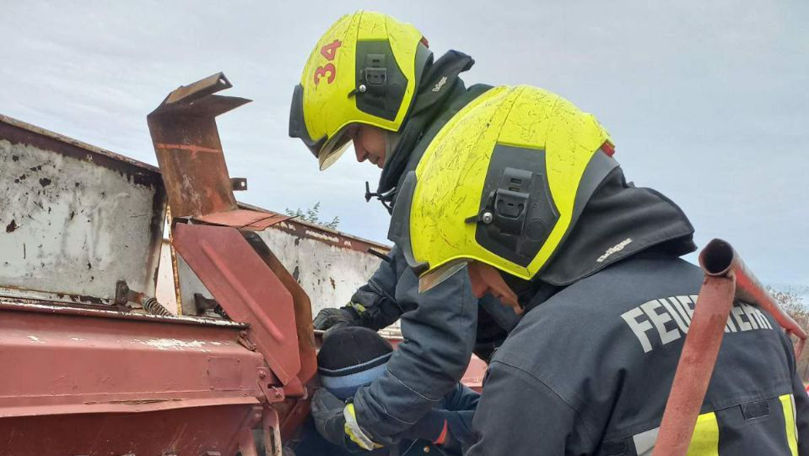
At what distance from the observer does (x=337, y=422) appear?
2592 millimetres

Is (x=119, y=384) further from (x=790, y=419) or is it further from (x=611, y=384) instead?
(x=790, y=419)

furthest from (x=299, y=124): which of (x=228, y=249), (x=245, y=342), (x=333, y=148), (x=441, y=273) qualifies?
A: (x=441, y=273)

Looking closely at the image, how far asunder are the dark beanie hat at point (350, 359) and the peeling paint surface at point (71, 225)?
1164 millimetres

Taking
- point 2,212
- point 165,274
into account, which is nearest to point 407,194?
point 2,212

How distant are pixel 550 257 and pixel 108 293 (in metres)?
2.46

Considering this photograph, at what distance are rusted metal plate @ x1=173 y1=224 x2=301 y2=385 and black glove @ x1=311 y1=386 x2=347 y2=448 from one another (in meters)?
0.15

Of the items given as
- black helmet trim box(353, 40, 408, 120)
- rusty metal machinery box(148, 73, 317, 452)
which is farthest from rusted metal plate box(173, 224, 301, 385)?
black helmet trim box(353, 40, 408, 120)

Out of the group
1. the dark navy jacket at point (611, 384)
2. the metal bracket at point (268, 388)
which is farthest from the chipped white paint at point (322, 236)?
the dark navy jacket at point (611, 384)

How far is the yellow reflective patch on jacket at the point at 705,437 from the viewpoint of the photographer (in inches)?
47.3

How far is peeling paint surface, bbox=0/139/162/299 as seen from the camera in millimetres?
3006

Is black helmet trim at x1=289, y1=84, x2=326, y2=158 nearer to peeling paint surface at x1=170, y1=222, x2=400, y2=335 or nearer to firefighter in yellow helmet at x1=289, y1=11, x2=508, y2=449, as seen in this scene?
firefighter in yellow helmet at x1=289, y1=11, x2=508, y2=449

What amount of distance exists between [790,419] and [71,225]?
9.01ft

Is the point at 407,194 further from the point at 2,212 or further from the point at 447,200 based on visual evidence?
the point at 2,212

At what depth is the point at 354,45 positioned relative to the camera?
9.75ft
